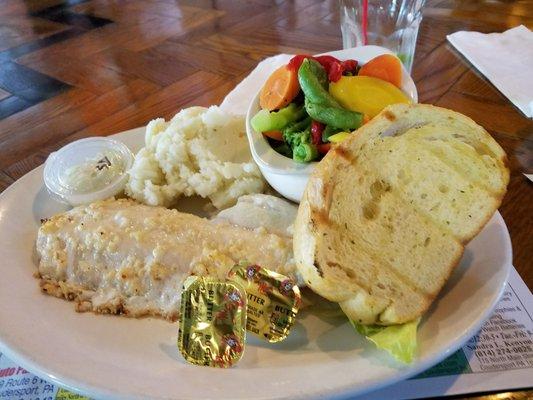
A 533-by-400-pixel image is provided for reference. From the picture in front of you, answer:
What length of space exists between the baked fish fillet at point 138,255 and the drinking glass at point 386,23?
4.73 feet

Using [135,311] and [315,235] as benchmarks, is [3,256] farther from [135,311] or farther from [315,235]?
[315,235]

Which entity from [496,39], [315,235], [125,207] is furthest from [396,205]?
[496,39]

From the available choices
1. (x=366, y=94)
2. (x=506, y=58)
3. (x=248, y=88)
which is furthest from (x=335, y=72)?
(x=506, y=58)

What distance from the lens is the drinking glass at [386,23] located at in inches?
90.9

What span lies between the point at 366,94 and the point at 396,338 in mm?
796

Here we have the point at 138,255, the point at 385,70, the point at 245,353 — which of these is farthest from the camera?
the point at 385,70

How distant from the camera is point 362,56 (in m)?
1.73

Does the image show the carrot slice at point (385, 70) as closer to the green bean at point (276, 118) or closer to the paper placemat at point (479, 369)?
the green bean at point (276, 118)

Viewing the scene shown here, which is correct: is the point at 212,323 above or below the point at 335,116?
below

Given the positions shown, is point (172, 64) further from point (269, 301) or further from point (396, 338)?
point (396, 338)

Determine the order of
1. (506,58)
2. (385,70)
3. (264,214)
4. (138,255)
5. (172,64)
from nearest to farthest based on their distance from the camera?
(138,255)
(264,214)
(385,70)
(506,58)
(172,64)

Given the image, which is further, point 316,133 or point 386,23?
point 386,23

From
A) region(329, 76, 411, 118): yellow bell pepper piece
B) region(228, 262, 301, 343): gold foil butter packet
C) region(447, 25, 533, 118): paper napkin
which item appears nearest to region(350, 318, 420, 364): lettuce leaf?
region(228, 262, 301, 343): gold foil butter packet

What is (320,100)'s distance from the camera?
1457 millimetres
